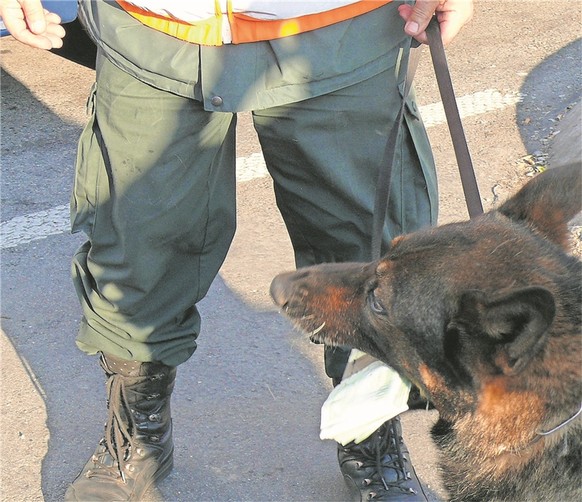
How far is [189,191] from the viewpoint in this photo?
2715 millimetres

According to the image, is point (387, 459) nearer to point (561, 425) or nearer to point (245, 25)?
point (561, 425)

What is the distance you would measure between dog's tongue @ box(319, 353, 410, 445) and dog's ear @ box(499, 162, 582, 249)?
59 centimetres

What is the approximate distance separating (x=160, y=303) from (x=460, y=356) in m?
1.13

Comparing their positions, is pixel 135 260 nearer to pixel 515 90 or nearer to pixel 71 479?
pixel 71 479

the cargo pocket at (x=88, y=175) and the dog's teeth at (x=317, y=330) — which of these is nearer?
the dog's teeth at (x=317, y=330)

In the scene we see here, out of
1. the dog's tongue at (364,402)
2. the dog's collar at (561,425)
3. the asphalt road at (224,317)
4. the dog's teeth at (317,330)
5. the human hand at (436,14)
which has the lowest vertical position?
the asphalt road at (224,317)

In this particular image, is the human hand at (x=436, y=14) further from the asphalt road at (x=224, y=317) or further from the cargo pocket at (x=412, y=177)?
the asphalt road at (x=224, y=317)

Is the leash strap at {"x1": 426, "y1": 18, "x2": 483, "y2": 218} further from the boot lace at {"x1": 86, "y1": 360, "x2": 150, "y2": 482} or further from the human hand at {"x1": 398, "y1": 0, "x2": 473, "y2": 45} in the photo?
the boot lace at {"x1": 86, "y1": 360, "x2": 150, "y2": 482}

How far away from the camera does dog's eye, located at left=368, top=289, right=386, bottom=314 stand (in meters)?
2.35

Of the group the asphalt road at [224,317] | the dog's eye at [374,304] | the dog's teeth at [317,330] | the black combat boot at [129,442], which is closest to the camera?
the dog's eye at [374,304]

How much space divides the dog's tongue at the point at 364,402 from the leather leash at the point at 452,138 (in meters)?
0.38

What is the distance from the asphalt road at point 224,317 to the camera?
3.30m

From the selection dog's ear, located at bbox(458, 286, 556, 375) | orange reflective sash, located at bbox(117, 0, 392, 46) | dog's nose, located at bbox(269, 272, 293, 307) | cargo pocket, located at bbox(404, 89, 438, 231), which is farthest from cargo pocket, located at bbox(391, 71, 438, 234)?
dog's ear, located at bbox(458, 286, 556, 375)

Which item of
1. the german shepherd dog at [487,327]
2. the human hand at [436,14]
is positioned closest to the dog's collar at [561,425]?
the german shepherd dog at [487,327]
